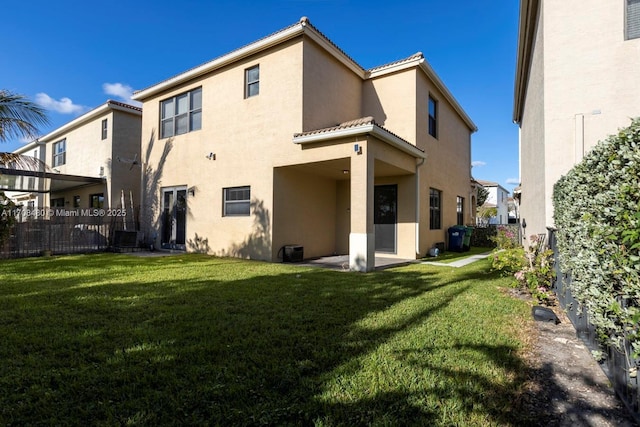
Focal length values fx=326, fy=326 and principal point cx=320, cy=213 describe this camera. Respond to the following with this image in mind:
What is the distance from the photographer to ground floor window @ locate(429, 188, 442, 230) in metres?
13.1

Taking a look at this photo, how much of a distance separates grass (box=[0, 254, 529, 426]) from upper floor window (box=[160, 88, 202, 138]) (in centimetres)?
847

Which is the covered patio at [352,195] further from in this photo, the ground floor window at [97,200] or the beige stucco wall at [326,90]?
the ground floor window at [97,200]

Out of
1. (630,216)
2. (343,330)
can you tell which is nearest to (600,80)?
(630,216)

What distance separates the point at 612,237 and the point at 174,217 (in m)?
13.9

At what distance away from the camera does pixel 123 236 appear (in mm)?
13688

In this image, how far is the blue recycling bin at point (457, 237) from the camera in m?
14.3

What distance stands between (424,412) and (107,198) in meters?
18.7

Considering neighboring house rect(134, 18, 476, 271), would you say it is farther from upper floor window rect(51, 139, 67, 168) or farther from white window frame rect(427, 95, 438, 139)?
upper floor window rect(51, 139, 67, 168)

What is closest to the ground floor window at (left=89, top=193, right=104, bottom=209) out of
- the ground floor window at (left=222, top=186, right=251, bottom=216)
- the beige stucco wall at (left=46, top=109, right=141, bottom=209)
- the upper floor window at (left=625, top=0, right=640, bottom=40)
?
the beige stucco wall at (left=46, top=109, right=141, bottom=209)

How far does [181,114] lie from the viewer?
13656 millimetres

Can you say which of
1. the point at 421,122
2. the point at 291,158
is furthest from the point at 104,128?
the point at 421,122

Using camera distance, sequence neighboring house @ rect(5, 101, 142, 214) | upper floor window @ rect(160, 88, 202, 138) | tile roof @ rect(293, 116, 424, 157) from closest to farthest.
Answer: tile roof @ rect(293, 116, 424, 157) < upper floor window @ rect(160, 88, 202, 138) < neighboring house @ rect(5, 101, 142, 214)

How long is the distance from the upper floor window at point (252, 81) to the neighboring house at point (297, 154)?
47 millimetres

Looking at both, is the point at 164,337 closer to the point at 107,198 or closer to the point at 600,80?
the point at 600,80
